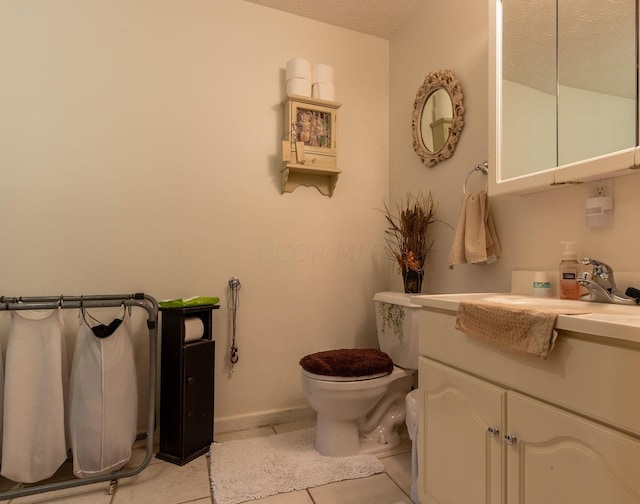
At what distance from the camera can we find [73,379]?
151cm

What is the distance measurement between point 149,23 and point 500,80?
175 centimetres

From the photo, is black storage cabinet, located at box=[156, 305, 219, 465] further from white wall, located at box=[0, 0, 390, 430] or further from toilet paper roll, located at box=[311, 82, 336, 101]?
toilet paper roll, located at box=[311, 82, 336, 101]

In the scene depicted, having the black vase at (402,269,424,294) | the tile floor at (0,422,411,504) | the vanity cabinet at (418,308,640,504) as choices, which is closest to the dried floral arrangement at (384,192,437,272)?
the black vase at (402,269,424,294)

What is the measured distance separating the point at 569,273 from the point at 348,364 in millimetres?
950

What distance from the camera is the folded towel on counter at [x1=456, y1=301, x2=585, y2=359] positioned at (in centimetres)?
78

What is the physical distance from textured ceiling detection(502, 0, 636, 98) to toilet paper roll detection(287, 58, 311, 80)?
40.7 inches

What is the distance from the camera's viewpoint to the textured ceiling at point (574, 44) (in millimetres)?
1096

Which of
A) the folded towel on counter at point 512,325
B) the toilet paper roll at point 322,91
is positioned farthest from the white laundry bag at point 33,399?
the toilet paper roll at point 322,91

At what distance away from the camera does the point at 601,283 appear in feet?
3.51

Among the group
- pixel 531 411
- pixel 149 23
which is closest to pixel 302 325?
pixel 531 411

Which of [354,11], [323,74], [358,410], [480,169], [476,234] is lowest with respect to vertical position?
[358,410]

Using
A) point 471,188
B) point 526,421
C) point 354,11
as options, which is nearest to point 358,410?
point 526,421

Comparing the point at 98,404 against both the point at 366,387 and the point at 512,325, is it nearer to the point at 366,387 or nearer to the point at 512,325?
the point at 366,387

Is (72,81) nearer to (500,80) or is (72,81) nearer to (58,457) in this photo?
(58,457)
